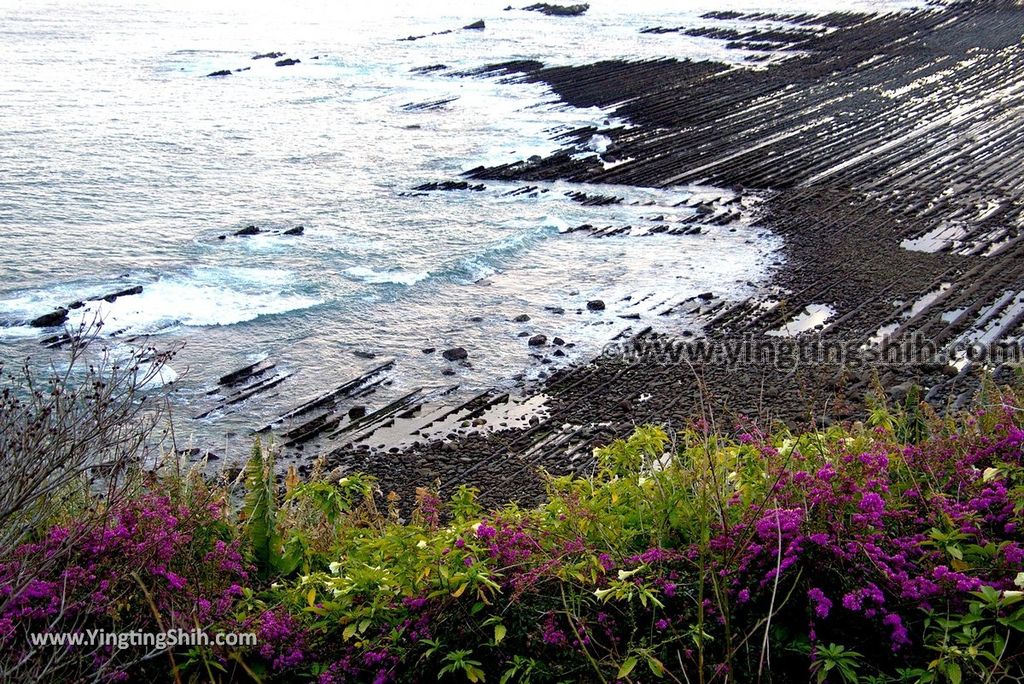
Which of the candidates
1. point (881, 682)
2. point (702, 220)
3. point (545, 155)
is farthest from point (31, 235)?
point (881, 682)

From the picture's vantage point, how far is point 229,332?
18.5 m

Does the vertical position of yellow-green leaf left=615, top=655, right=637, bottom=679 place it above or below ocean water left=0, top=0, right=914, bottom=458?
above

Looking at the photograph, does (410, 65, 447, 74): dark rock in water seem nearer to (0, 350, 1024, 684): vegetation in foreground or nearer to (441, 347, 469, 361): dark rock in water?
(441, 347, 469, 361): dark rock in water

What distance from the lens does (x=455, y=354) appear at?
1747 centimetres

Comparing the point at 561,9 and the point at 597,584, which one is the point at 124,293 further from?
the point at 561,9

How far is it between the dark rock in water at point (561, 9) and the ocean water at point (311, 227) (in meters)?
15.5

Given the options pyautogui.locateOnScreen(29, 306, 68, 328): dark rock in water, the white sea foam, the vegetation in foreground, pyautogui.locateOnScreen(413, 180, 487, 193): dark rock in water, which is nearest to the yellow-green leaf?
the vegetation in foreground

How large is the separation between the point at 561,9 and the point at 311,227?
137 feet

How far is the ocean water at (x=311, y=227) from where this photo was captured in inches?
713

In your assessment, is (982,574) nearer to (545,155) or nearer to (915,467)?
(915,467)

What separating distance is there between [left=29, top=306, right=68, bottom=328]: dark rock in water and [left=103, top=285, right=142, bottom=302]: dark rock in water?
3.38ft

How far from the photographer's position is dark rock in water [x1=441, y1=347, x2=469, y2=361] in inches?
685

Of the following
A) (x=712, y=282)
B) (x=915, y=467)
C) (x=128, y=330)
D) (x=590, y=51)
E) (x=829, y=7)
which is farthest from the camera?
(x=829, y=7)

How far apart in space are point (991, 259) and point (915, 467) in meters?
15.7
